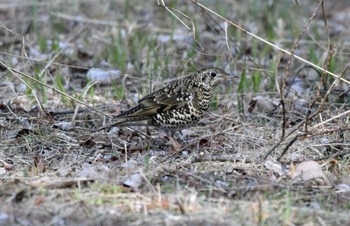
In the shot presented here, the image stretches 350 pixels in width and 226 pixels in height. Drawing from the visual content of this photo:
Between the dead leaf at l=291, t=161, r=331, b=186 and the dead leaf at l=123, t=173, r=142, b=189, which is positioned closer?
the dead leaf at l=123, t=173, r=142, b=189

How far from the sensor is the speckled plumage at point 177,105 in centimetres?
720

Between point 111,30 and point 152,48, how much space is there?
157 centimetres

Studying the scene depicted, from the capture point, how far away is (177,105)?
23.8 feet

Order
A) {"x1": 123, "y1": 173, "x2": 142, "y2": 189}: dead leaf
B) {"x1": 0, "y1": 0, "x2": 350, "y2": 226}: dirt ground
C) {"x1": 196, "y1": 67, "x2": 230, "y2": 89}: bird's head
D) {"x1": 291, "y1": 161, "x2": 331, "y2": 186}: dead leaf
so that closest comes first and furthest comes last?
{"x1": 0, "y1": 0, "x2": 350, "y2": 226}: dirt ground
{"x1": 123, "y1": 173, "x2": 142, "y2": 189}: dead leaf
{"x1": 291, "y1": 161, "x2": 331, "y2": 186}: dead leaf
{"x1": 196, "y1": 67, "x2": 230, "y2": 89}: bird's head

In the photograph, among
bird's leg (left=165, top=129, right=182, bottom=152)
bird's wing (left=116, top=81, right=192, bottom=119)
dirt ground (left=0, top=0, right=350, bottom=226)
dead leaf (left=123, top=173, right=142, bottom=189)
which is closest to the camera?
dirt ground (left=0, top=0, right=350, bottom=226)

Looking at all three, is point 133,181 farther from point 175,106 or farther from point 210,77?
point 210,77

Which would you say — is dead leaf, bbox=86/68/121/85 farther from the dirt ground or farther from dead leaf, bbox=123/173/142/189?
dead leaf, bbox=123/173/142/189

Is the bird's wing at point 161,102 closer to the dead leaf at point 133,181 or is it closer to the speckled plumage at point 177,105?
the speckled plumage at point 177,105

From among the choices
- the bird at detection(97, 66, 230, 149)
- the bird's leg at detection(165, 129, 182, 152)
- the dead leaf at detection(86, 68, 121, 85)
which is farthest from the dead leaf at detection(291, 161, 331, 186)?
the dead leaf at detection(86, 68, 121, 85)

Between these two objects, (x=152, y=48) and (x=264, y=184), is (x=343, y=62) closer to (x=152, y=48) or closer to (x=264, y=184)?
(x=152, y=48)

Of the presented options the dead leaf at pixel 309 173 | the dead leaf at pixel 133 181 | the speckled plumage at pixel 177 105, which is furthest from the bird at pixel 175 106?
the dead leaf at pixel 133 181

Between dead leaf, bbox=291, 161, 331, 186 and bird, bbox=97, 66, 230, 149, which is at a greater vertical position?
bird, bbox=97, 66, 230, 149

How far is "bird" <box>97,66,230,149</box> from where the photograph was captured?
7.20 meters

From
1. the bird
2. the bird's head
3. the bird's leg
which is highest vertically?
the bird's head
